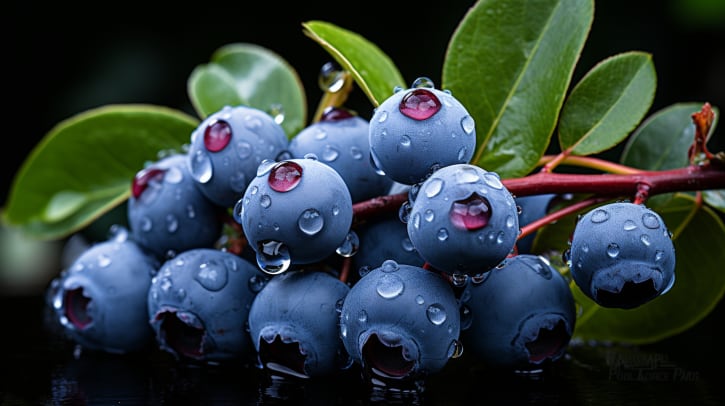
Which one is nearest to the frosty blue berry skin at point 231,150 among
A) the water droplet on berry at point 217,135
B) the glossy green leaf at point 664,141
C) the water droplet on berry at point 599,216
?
the water droplet on berry at point 217,135

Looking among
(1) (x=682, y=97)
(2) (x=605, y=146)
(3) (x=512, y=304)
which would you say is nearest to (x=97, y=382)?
(3) (x=512, y=304)

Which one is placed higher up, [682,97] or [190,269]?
[190,269]

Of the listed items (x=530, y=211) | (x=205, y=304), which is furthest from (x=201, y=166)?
(x=530, y=211)

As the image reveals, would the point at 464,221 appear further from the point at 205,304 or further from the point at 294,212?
the point at 205,304

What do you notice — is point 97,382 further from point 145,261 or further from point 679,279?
point 679,279

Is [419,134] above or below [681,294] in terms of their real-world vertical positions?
above

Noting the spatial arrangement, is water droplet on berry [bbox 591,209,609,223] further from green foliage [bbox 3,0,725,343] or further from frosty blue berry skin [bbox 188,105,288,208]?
frosty blue berry skin [bbox 188,105,288,208]

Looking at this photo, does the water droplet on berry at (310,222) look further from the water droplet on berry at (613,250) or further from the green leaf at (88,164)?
the green leaf at (88,164)
